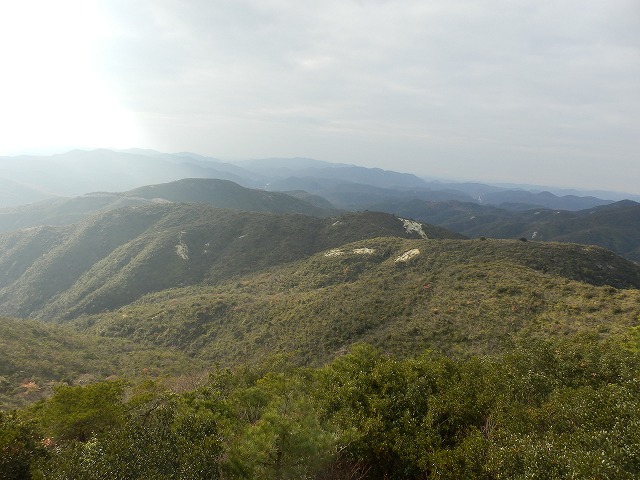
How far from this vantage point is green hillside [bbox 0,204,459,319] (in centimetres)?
11619

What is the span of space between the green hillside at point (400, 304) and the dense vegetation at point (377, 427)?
18.5m

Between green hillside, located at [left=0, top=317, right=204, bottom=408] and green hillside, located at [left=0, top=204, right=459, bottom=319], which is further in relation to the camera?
green hillside, located at [left=0, top=204, right=459, bottom=319]

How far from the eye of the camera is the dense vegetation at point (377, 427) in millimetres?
13961

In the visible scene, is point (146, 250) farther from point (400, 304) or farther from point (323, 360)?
point (400, 304)

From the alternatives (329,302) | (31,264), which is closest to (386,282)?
(329,302)

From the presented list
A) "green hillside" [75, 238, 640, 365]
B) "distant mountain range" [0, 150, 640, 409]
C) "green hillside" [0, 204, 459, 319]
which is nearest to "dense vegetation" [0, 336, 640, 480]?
"green hillside" [75, 238, 640, 365]

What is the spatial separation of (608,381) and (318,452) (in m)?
19.0

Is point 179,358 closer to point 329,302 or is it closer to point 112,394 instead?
A: point 329,302

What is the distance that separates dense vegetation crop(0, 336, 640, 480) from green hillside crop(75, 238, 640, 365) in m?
18.5

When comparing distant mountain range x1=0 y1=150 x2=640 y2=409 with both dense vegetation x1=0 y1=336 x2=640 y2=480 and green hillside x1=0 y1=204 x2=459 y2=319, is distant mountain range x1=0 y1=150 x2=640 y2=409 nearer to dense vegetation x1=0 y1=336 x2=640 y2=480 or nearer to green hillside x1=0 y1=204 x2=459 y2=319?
green hillside x1=0 y1=204 x2=459 y2=319

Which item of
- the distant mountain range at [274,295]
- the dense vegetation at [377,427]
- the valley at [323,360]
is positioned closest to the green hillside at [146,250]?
the distant mountain range at [274,295]

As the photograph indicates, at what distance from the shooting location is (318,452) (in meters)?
16.0

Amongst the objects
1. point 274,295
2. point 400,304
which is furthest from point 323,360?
→ point 274,295

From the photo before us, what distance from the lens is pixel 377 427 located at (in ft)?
62.4
